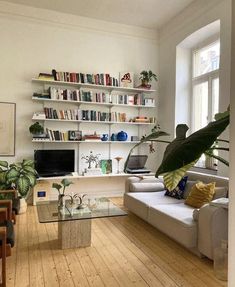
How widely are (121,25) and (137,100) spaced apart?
5.40 ft

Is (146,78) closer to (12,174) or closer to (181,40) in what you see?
(181,40)

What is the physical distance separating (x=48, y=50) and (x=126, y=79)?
1.69 meters

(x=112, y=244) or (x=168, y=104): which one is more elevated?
(x=168, y=104)

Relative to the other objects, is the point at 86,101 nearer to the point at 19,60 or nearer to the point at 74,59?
the point at 74,59

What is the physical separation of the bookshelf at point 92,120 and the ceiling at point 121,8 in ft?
4.59

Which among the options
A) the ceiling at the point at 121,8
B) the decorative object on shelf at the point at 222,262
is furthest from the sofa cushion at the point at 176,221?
the ceiling at the point at 121,8

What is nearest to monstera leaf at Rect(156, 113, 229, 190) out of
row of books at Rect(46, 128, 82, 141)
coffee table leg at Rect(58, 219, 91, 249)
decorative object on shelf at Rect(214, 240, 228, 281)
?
decorative object on shelf at Rect(214, 240, 228, 281)

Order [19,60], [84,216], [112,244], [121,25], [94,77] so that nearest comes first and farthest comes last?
[84,216] < [112,244] < [19,60] < [94,77] < [121,25]

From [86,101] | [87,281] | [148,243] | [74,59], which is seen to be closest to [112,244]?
[148,243]

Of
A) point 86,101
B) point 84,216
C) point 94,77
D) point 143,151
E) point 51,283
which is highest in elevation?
point 94,77

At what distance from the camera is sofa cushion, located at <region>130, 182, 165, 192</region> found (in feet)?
13.7

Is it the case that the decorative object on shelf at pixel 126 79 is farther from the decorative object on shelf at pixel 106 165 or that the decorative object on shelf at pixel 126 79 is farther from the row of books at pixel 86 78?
the decorative object on shelf at pixel 106 165

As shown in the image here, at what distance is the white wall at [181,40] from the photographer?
13.1 feet

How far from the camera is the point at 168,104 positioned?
18.3 feet
